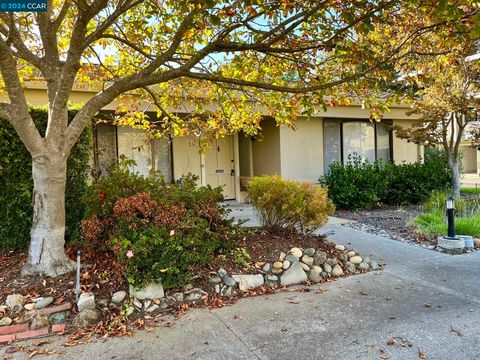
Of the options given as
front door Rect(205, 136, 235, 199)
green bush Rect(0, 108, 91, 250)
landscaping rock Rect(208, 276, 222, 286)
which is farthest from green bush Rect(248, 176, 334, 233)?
front door Rect(205, 136, 235, 199)

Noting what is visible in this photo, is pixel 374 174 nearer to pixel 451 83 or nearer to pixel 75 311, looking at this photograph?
pixel 451 83

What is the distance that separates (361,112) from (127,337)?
412 inches

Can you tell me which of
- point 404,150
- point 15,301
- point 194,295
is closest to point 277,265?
point 194,295

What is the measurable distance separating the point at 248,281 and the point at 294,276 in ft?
2.13

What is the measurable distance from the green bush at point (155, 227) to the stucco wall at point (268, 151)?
6.55 metres

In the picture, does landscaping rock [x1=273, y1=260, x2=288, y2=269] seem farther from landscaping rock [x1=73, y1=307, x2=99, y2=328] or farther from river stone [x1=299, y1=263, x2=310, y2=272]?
landscaping rock [x1=73, y1=307, x2=99, y2=328]

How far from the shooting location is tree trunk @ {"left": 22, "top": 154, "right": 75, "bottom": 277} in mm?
4422

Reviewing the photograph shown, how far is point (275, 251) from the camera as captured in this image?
5.25 metres

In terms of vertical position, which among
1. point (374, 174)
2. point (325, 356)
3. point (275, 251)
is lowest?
point (325, 356)

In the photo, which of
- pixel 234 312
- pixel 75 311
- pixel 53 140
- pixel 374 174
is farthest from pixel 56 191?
pixel 374 174

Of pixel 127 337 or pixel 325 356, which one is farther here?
pixel 127 337

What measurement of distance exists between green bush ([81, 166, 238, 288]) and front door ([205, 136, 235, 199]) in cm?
667

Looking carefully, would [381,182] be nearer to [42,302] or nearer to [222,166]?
[222,166]

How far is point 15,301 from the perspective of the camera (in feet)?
12.7
